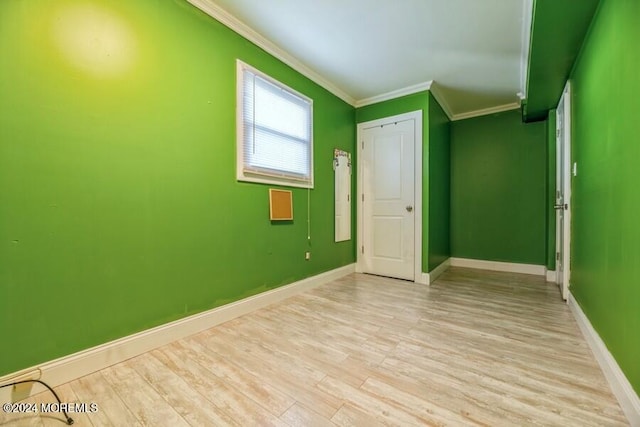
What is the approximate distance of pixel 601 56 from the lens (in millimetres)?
1666

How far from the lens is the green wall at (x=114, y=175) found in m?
1.34

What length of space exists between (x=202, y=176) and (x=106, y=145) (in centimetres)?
62

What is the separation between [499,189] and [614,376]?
342cm

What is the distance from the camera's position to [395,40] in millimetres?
2533

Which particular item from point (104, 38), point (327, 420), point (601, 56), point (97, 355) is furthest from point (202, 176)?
point (601, 56)

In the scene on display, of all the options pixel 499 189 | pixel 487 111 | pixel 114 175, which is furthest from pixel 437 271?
pixel 114 175

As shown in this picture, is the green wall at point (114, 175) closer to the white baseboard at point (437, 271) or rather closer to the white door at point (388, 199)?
the white door at point (388, 199)

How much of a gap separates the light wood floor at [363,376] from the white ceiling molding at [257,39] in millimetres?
2543

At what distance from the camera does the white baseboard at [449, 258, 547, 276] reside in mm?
3955

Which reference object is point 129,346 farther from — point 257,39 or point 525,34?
point 525,34

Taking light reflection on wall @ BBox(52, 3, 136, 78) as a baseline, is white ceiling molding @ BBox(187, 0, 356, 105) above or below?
above

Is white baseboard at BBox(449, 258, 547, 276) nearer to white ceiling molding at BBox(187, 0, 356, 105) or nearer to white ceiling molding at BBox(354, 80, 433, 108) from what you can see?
white ceiling molding at BBox(354, 80, 433, 108)

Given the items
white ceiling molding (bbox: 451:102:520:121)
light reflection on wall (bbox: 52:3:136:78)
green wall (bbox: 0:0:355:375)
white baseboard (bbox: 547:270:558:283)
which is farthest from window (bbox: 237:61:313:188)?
white baseboard (bbox: 547:270:558:283)

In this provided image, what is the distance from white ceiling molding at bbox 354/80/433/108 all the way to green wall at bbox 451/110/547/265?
5.11 feet
